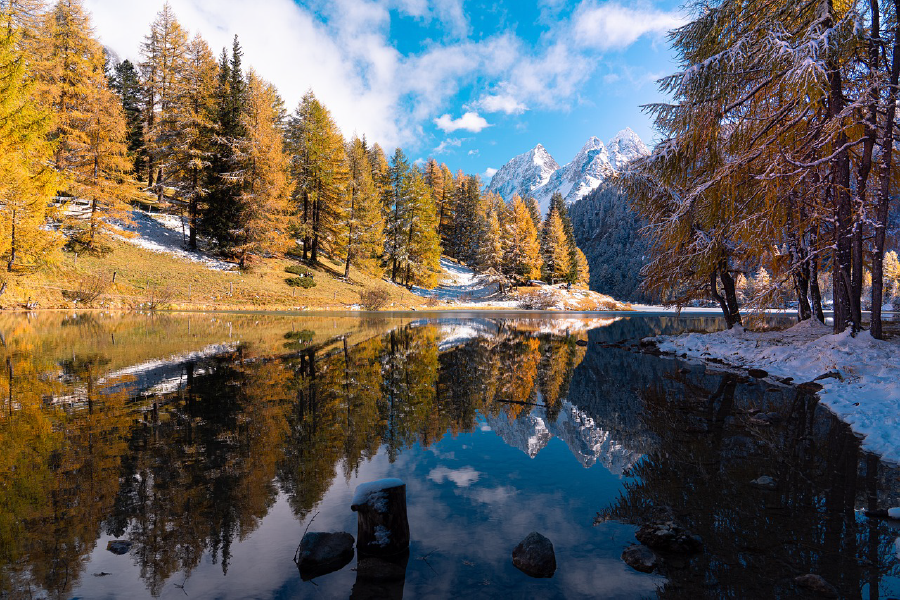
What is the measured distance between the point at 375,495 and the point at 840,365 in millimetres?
12314

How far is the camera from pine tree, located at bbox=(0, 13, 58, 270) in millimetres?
18703

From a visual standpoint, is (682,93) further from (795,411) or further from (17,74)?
(17,74)

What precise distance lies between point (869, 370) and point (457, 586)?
11.5m

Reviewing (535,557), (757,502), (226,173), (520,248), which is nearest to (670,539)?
(535,557)

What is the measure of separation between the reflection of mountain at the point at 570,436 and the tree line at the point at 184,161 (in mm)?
24594

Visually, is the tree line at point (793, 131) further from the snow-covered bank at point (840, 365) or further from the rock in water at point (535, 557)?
the rock in water at point (535, 557)

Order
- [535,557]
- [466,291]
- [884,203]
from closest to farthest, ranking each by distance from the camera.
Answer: [535,557], [884,203], [466,291]

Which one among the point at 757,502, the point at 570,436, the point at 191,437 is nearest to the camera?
the point at 757,502

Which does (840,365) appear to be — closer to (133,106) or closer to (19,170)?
(19,170)

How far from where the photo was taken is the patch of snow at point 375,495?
3600 mm

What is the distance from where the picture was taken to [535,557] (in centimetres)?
349

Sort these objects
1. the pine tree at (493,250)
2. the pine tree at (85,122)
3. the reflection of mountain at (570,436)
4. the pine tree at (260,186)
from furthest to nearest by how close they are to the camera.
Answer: the pine tree at (493,250) → the pine tree at (260,186) → the pine tree at (85,122) → the reflection of mountain at (570,436)

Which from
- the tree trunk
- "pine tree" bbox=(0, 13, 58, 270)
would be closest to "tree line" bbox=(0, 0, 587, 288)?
"pine tree" bbox=(0, 13, 58, 270)

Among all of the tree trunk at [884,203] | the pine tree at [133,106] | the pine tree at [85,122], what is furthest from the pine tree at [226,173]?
the tree trunk at [884,203]
